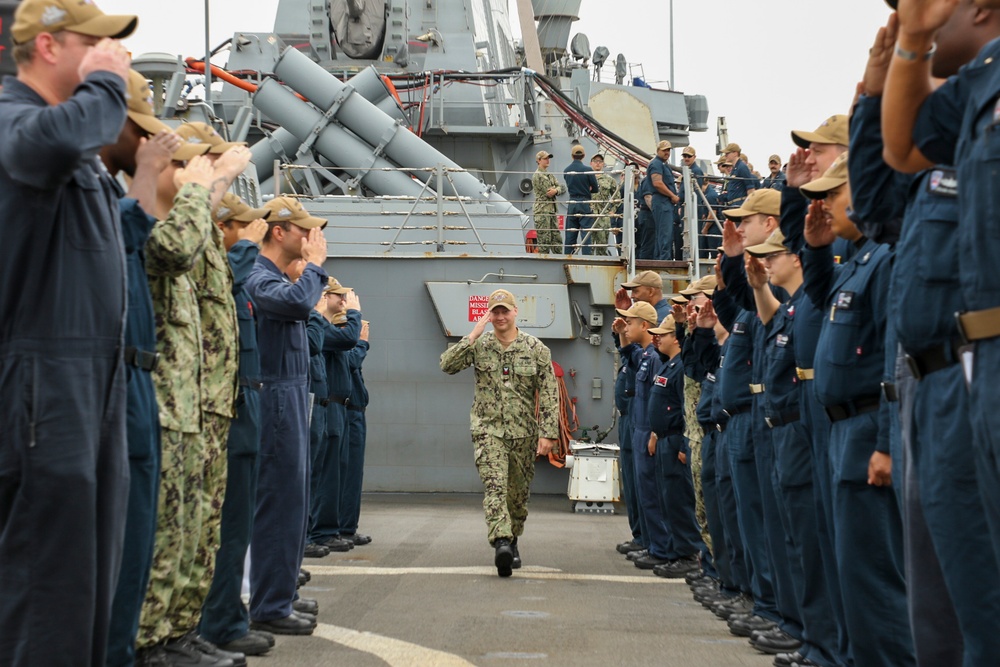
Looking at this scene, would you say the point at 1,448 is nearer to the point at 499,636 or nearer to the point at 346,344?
the point at 499,636

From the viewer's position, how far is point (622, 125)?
91.7 ft

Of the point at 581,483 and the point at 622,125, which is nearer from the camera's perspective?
the point at 581,483

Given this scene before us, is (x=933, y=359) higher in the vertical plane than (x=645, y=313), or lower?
lower

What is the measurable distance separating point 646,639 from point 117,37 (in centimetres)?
400

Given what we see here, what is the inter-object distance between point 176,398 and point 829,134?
8.40 feet

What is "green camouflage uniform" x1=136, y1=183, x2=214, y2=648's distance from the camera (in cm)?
435

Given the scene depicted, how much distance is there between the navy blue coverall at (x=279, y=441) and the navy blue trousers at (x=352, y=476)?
486 cm

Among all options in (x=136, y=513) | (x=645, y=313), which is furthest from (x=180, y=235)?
(x=645, y=313)

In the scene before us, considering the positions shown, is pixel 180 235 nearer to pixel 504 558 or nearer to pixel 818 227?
pixel 818 227

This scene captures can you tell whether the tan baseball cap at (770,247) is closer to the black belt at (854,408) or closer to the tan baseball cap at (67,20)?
the black belt at (854,408)

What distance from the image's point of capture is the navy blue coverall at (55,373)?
327 cm

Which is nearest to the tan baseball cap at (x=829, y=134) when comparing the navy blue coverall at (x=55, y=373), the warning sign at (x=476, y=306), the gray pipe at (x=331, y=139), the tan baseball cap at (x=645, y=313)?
the navy blue coverall at (x=55, y=373)

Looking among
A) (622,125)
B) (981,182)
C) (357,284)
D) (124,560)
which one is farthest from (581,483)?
(622,125)

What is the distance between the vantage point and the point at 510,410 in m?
9.54
